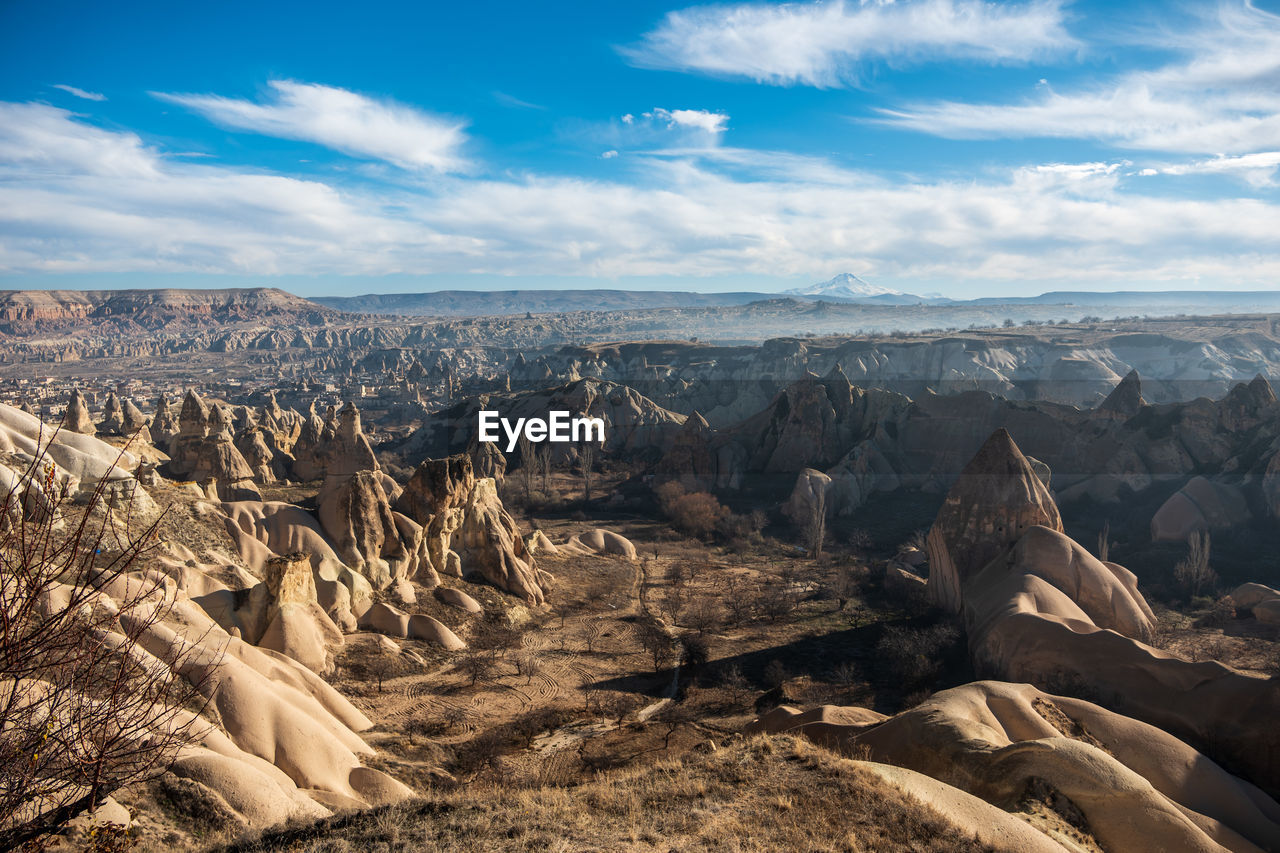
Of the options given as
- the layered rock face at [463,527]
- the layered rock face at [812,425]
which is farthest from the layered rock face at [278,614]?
the layered rock face at [812,425]

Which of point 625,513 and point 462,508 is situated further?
point 625,513

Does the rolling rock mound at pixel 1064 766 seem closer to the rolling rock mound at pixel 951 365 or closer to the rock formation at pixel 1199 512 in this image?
the rock formation at pixel 1199 512

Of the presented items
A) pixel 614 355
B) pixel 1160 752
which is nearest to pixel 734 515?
pixel 1160 752

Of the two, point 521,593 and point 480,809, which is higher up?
point 480,809

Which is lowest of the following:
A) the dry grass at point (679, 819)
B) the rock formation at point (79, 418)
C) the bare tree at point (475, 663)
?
the bare tree at point (475, 663)

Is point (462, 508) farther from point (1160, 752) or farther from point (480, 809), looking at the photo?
point (1160, 752)

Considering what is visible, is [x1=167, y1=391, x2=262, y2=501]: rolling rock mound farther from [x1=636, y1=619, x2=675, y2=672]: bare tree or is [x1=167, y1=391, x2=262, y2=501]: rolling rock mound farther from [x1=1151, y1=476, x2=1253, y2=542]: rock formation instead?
[x1=1151, y1=476, x2=1253, y2=542]: rock formation

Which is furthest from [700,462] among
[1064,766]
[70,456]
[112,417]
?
[112,417]
